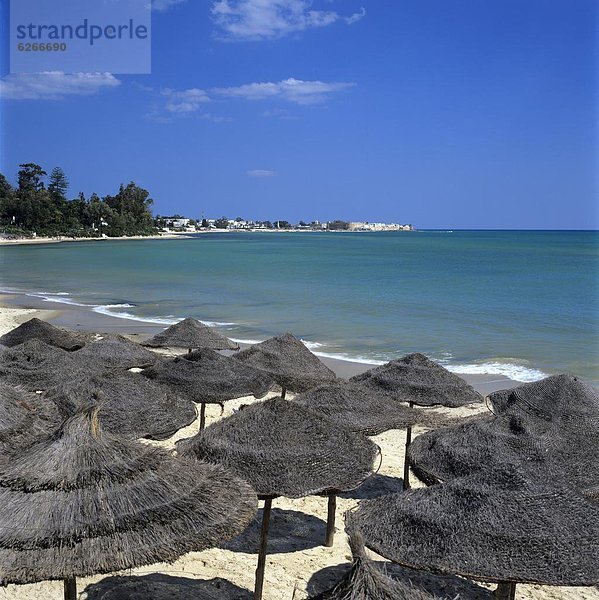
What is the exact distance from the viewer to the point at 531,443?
6.68 meters

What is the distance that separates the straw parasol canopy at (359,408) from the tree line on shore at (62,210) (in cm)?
8920

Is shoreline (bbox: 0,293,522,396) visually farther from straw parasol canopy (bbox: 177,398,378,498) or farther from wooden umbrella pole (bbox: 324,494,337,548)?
straw parasol canopy (bbox: 177,398,378,498)

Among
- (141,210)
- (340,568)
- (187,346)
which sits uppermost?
(141,210)

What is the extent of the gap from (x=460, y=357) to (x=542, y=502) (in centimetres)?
1557

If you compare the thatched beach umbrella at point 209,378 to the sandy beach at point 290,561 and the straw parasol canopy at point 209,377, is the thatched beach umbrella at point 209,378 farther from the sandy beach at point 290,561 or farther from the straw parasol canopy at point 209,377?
the sandy beach at point 290,561

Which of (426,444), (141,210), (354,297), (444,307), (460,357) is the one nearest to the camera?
(426,444)

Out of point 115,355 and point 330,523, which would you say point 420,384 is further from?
point 115,355

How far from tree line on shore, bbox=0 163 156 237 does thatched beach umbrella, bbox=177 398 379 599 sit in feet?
297

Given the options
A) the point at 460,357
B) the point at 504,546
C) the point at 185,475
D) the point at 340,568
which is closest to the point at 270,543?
the point at 340,568

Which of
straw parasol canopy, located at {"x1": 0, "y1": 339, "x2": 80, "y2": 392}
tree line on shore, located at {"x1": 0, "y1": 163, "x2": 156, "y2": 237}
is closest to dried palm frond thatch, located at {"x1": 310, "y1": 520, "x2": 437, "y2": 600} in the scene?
straw parasol canopy, located at {"x1": 0, "y1": 339, "x2": 80, "y2": 392}

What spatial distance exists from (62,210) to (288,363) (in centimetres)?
9782

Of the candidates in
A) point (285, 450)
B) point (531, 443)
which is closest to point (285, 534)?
point (285, 450)

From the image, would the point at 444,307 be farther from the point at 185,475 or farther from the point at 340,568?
the point at 185,475

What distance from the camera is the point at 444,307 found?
32250mm
